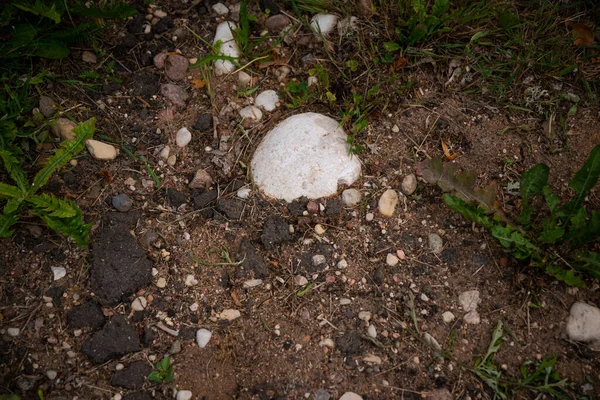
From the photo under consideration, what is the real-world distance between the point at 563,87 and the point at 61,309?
2.85 m

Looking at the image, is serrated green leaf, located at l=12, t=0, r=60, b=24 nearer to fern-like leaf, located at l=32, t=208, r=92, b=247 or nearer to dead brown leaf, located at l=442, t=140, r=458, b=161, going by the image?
fern-like leaf, located at l=32, t=208, r=92, b=247

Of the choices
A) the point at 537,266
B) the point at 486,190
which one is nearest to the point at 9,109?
the point at 486,190

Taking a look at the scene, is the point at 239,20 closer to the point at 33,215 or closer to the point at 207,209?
the point at 207,209

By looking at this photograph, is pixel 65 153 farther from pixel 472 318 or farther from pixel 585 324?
pixel 585 324

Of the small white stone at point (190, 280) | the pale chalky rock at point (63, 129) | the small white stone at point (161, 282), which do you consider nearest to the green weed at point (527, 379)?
the small white stone at point (190, 280)

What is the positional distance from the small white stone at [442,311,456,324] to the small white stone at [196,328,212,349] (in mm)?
1087

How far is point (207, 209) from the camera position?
238cm

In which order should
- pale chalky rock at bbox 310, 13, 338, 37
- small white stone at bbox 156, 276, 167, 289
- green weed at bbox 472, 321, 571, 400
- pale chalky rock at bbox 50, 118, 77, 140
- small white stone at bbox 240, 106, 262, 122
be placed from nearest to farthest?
green weed at bbox 472, 321, 571, 400
small white stone at bbox 156, 276, 167, 289
pale chalky rock at bbox 50, 118, 77, 140
small white stone at bbox 240, 106, 262, 122
pale chalky rock at bbox 310, 13, 338, 37

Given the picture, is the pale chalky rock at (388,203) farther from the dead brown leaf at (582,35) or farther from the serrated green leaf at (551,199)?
the dead brown leaf at (582,35)

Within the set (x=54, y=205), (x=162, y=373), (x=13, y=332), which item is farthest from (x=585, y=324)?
(x=13, y=332)

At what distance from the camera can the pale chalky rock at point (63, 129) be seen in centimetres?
244

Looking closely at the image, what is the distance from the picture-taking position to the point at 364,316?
2.16 meters

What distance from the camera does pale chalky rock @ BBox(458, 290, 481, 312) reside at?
7.14ft

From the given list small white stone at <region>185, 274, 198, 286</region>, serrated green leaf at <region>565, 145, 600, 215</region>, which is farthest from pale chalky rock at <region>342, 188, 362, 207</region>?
serrated green leaf at <region>565, 145, 600, 215</region>
